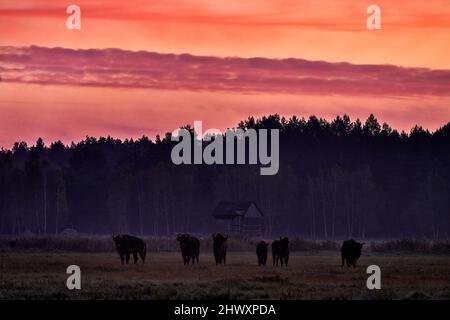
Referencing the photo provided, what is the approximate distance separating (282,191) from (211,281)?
388ft

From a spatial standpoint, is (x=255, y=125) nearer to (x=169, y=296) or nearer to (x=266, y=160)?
(x=266, y=160)

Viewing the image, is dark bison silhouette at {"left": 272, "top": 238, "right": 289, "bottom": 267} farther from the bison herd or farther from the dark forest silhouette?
the dark forest silhouette

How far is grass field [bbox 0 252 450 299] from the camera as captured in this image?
111 ft

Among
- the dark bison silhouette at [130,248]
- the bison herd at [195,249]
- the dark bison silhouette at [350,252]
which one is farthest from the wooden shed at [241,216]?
the dark bison silhouette at [350,252]

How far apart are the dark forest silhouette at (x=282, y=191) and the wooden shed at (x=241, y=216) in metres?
19.9

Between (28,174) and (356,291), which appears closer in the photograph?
(356,291)

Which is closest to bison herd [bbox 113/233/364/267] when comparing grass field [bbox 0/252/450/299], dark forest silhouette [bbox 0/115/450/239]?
grass field [bbox 0/252/450/299]

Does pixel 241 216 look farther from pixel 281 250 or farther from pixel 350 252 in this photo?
pixel 350 252

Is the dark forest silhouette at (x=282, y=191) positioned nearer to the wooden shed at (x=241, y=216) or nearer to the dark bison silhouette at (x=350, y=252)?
the wooden shed at (x=241, y=216)

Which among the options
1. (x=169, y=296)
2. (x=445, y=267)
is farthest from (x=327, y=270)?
(x=169, y=296)

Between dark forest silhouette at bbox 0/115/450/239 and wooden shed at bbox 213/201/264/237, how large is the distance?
19891mm

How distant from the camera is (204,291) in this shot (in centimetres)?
3500

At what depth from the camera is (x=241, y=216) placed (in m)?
130

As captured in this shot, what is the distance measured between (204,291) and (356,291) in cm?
511
